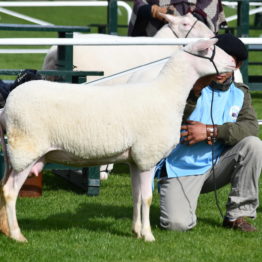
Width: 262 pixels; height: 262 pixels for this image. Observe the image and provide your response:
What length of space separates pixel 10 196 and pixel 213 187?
5.33ft

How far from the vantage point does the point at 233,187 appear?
6195 millimetres

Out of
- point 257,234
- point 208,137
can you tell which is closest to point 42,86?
point 208,137

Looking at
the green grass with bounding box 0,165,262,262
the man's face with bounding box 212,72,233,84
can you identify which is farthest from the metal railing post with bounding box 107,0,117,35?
the man's face with bounding box 212,72,233,84

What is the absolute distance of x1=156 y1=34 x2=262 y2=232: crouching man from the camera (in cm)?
605

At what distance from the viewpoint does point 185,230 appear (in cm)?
610

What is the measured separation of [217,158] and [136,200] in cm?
82

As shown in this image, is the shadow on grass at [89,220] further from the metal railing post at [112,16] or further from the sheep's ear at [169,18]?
the metal railing post at [112,16]

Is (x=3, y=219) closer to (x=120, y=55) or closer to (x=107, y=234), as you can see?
(x=107, y=234)

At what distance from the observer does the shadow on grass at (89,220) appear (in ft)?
20.0

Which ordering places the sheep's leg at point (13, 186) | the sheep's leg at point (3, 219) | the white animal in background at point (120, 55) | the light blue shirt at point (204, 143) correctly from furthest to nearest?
the white animal in background at point (120, 55) < the light blue shirt at point (204, 143) < the sheep's leg at point (3, 219) < the sheep's leg at point (13, 186)

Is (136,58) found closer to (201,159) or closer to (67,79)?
(67,79)

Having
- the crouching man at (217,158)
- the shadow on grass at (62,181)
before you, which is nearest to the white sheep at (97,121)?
the crouching man at (217,158)

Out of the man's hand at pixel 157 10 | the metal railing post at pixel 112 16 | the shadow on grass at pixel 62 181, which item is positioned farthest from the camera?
the metal railing post at pixel 112 16

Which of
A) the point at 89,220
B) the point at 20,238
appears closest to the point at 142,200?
the point at 20,238
